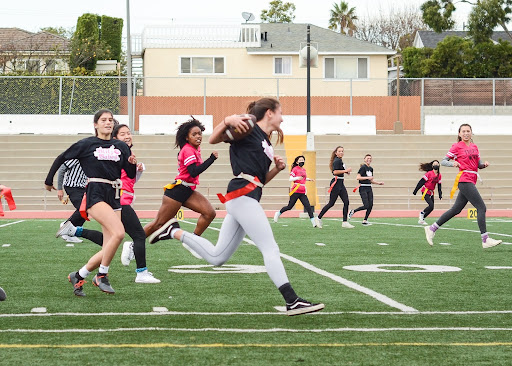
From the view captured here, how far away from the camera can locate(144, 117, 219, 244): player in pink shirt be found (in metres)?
10.3

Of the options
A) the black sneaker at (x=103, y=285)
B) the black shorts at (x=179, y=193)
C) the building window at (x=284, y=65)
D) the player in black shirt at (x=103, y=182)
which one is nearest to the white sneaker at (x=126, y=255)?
the black shorts at (x=179, y=193)

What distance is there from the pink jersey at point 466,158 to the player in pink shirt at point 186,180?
4.13m

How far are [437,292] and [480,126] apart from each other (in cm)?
2631

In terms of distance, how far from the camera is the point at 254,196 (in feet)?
22.1

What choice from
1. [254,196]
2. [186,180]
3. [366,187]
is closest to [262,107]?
[254,196]

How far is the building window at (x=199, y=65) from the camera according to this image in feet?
149

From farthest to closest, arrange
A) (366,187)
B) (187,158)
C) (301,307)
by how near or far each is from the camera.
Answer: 1. (366,187)
2. (187,158)
3. (301,307)

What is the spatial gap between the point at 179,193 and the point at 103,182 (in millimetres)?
2527

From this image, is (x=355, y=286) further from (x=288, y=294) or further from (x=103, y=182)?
(x=103, y=182)

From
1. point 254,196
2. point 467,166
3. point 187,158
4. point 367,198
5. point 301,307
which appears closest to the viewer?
point 301,307

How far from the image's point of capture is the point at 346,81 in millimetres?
40406

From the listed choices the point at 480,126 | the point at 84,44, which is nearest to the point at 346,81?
the point at 480,126

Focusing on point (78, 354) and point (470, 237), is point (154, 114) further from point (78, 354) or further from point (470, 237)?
point (78, 354)

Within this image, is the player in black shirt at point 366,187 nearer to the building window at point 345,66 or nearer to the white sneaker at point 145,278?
the white sneaker at point 145,278
